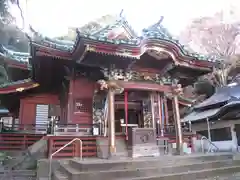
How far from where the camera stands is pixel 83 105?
1029 cm

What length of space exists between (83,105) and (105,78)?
2.29 metres

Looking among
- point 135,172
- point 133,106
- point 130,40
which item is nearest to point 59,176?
point 135,172

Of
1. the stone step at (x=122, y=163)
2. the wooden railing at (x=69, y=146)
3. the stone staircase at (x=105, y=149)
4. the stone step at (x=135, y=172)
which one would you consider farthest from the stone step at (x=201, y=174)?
the wooden railing at (x=69, y=146)

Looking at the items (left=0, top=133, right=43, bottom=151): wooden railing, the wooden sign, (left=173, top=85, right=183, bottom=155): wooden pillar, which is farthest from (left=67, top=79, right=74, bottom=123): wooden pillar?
(left=173, top=85, right=183, bottom=155): wooden pillar

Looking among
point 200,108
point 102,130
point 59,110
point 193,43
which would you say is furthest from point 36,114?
point 193,43

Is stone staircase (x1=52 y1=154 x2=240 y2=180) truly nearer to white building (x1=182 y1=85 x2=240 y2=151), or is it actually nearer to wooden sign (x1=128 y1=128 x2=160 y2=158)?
wooden sign (x1=128 y1=128 x2=160 y2=158)

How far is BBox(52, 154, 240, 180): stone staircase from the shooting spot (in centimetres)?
510

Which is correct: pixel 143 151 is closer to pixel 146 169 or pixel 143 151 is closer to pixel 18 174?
pixel 146 169

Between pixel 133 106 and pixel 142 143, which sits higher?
pixel 133 106

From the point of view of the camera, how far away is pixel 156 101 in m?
11.0

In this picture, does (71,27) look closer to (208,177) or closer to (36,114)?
(36,114)

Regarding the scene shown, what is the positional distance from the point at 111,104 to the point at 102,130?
191 centimetres

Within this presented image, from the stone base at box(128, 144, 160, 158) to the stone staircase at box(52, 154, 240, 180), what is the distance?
1.49 metres

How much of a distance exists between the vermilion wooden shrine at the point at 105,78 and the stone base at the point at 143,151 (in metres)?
0.88
